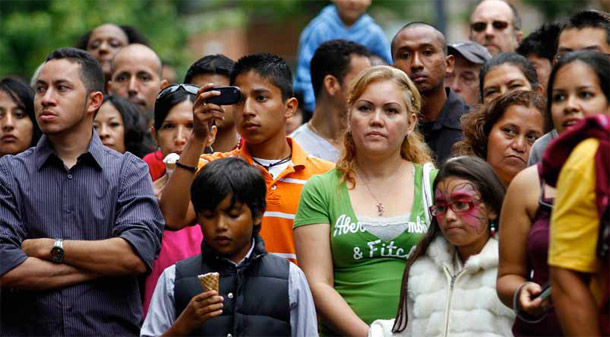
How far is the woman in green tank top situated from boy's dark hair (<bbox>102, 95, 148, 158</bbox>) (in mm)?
2518

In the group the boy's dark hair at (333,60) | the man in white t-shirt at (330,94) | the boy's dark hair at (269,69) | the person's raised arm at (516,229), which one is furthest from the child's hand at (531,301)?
the boy's dark hair at (333,60)

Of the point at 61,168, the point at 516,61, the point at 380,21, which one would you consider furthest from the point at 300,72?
the point at 380,21

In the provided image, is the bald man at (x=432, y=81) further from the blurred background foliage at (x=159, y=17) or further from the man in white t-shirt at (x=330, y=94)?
the blurred background foliage at (x=159, y=17)

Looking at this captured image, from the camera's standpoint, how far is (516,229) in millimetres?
5289

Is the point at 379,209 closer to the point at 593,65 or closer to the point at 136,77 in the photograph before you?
the point at 593,65

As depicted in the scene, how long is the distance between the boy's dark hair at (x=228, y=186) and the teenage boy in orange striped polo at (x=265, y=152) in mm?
583

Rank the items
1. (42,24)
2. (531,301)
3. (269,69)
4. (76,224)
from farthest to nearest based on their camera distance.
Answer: (42,24), (269,69), (76,224), (531,301)

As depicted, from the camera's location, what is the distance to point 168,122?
26.5ft

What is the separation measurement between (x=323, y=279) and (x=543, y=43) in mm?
3927

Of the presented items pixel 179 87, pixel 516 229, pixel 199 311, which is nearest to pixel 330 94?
pixel 179 87

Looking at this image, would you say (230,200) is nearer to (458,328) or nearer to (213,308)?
(213,308)

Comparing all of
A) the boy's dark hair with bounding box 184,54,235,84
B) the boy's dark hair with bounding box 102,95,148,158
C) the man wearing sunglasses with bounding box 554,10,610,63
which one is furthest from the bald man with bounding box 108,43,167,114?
the man wearing sunglasses with bounding box 554,10,610,63

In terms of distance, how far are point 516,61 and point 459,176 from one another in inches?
106

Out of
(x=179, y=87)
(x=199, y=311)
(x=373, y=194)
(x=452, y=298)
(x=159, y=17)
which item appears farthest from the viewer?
(x=159, y=17)
